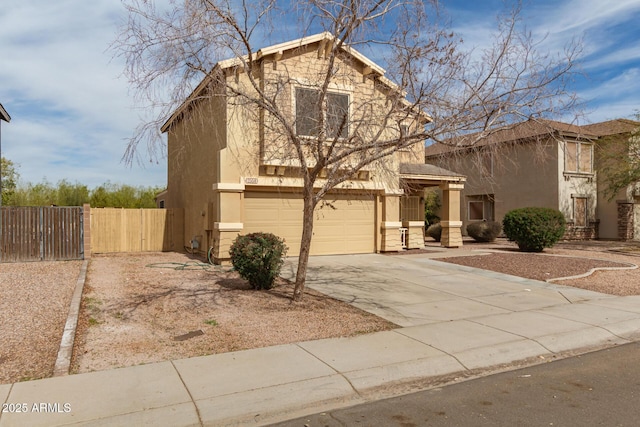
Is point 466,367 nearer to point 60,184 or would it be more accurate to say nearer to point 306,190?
point 306,190

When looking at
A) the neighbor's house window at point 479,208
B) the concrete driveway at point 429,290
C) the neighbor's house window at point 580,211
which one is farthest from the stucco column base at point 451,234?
the neighbor's house window at point 580,211

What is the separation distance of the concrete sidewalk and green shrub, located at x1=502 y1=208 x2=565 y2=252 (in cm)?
800

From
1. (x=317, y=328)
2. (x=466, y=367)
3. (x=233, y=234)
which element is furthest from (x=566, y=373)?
(x=233, y=234)

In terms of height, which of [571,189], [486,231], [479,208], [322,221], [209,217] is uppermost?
[571,189]

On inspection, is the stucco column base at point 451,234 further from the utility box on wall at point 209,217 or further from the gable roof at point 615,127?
the gable roof at point 615,127

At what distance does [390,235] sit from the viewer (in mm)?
17734

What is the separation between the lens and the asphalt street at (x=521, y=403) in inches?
180

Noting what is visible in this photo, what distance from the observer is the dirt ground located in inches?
259

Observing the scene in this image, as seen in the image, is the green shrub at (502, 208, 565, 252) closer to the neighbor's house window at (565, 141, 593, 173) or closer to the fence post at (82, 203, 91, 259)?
the neighbor's house window at (565, 141, 593, 173)

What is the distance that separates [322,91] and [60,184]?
30893mm

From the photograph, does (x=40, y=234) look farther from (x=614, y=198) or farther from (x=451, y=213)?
(x=614, y=198)

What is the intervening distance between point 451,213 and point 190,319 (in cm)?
1414

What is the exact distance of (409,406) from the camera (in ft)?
16.3

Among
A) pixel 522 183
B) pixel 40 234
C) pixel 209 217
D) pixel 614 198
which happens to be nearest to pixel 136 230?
pixel 40 234
